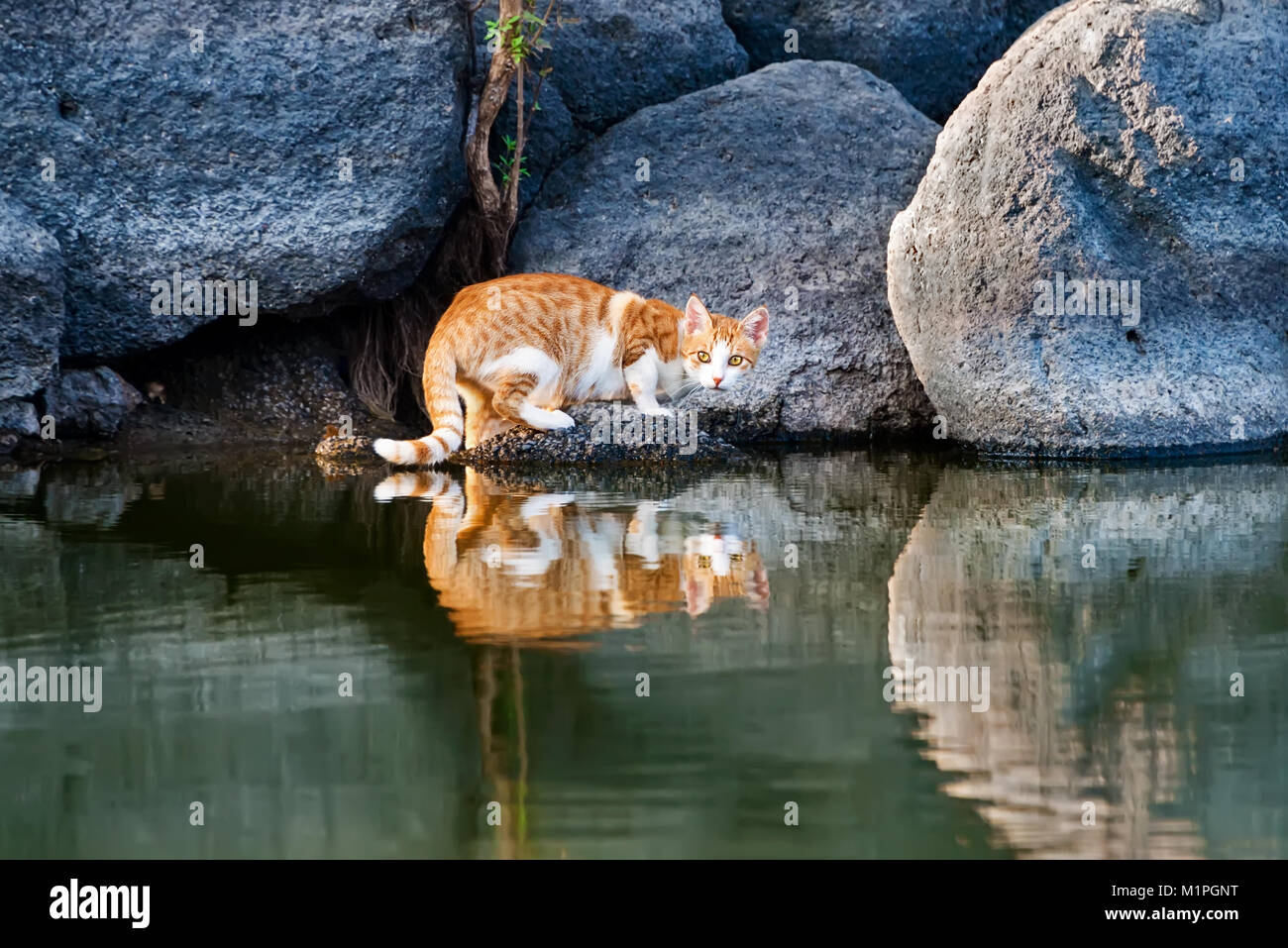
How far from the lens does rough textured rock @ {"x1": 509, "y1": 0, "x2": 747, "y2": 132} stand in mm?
10039

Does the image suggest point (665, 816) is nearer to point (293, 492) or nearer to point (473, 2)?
point (293, 492)

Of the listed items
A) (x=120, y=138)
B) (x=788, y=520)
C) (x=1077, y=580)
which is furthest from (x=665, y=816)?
(x=120, y=138)

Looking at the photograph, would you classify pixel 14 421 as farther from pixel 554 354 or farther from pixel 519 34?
pixel 519 34

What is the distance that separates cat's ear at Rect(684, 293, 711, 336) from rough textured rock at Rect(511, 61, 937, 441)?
1040 millimetres

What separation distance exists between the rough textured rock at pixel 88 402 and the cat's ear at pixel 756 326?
373 cm

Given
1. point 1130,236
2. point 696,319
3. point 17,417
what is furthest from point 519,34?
point 1130,236

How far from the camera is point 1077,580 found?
4.61 meters

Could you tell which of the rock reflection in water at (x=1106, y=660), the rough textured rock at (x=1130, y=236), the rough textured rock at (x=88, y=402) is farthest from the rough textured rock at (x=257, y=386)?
the rock reflection in water at (x=1106, y=660)

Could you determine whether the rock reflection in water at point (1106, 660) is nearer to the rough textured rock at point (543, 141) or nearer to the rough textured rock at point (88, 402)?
the rough textured rock at point (543, 141)

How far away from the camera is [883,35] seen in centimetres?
1091

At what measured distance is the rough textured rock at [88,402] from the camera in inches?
335

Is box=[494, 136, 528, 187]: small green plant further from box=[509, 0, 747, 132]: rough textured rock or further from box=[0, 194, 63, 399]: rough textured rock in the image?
box=[0, 194, 63, 399]: rough textured rock

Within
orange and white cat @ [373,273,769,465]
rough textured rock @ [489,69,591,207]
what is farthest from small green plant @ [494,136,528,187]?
orange and white cat @ [373,273,769,465]
